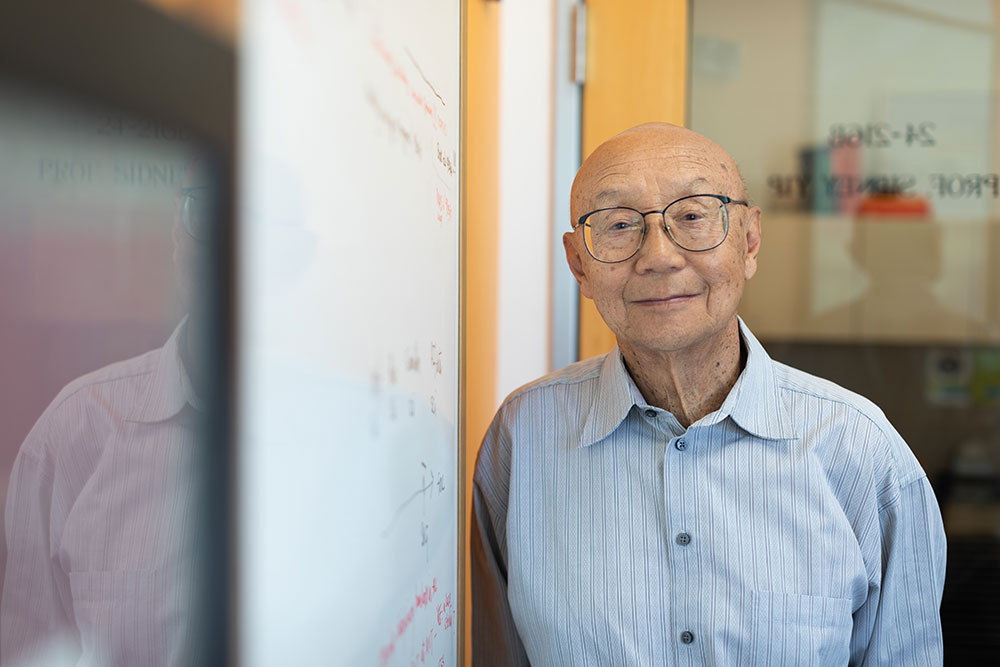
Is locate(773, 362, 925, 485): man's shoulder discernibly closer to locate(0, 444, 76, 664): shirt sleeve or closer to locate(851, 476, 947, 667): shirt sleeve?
Answer: locate(851, 476, 947, 667): shirt sleeve

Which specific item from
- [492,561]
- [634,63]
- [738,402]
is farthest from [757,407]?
[634,63]

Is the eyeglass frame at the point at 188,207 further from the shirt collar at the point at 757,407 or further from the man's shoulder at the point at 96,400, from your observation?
the shirt collar at the point at 757,407

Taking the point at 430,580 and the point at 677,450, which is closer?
the point at 430,580

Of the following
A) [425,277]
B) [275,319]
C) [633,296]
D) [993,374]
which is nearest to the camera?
[275,319]

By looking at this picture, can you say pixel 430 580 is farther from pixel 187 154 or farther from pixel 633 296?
pixel 187 154

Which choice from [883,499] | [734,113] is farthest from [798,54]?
[883,499]

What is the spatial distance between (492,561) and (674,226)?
560 mm

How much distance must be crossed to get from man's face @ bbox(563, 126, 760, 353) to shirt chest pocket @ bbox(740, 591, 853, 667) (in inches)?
13.2

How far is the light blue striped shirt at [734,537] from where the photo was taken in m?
0.99

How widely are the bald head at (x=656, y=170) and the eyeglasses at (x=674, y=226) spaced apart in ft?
0.04

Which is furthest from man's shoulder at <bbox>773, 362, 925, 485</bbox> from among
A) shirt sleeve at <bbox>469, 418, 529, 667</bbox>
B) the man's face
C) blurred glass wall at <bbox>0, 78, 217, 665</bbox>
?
blurred glass wall at <bbox>0, 78, 217, 665</bbox>

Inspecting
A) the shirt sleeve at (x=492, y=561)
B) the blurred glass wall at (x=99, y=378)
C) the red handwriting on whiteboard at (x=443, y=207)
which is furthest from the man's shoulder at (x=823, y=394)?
the blurred glass wall at (x=99, y=378)

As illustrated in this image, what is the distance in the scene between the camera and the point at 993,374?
1.56m

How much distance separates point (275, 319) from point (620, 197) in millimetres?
638
